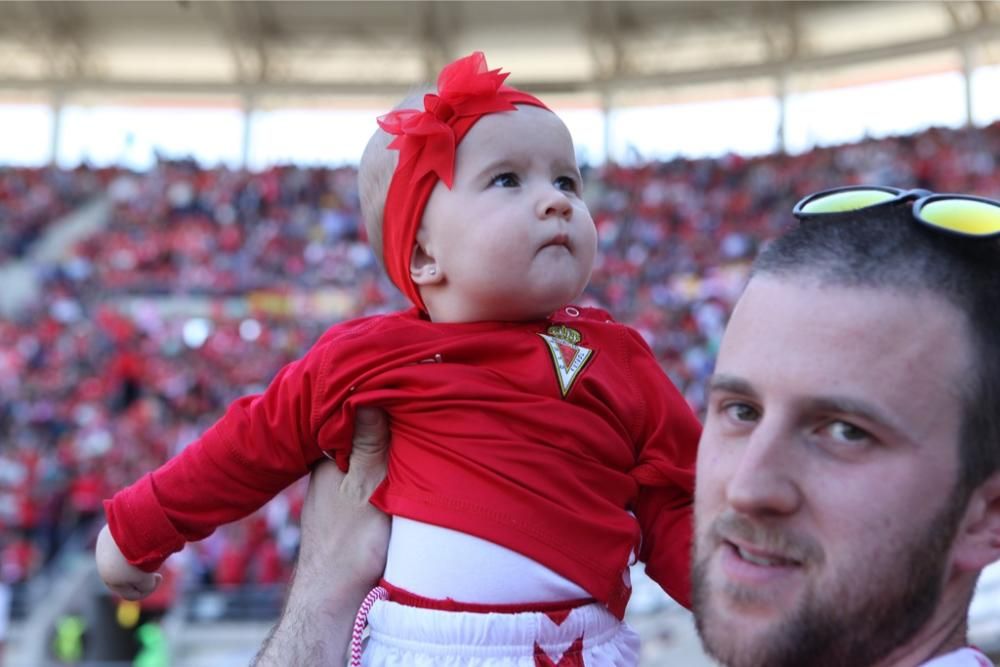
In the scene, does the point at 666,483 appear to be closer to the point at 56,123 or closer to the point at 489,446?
the point at 489,446

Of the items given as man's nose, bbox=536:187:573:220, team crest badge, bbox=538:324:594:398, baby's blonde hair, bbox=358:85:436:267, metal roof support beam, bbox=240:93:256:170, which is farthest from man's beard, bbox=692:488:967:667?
metal roof support beam, bbox=240:93:256:170

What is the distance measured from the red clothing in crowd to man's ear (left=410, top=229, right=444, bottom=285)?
73 mm

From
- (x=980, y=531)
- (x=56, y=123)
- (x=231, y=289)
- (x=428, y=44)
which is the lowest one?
(x=231, y=289)

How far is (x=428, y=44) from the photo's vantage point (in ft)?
63.9

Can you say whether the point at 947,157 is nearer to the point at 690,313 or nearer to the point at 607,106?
the point at 690,313

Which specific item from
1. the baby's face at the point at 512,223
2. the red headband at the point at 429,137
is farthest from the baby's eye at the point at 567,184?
the red headband at the point at 429,137

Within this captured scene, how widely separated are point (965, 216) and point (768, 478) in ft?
1.20

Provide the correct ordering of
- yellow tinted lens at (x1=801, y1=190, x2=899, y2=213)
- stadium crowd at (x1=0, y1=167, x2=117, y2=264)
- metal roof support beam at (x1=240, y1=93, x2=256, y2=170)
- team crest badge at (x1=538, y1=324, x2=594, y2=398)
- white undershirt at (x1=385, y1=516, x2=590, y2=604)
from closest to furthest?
yellow tinted lens at (x1=801, y1=190, x2=899, y2=213), white undershirt at (x1=385, y1=516, x2=590, y2=604), team crest badge at (x1=538, y1=324, x2=594, y2=398), stadium crowd at (x1=0, y1=167, x2=117, y2=264), metal roof support beam at (x1=240, y1=93, x2=256, y2=170)

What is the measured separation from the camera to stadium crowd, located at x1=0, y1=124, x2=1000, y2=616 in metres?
10.6

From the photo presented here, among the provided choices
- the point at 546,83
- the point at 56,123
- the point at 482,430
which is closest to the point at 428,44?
the point at 546,83

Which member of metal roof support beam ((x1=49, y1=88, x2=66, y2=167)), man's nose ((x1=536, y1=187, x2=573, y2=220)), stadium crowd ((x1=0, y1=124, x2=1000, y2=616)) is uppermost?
metal roof support beam ((x1=49, y1=88, x2=66, y2=167))

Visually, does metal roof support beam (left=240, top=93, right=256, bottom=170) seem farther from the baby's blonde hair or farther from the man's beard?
the man's beard

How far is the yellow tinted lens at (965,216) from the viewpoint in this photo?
3.81 ft

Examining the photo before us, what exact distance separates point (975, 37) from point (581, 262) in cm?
1819
